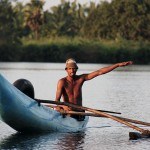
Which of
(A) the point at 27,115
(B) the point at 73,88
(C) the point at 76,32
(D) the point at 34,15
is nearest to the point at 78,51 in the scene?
(D) the point at 34,15

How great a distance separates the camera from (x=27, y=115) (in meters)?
14.8

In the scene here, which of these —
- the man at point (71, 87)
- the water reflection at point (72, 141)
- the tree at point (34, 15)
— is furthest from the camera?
the tree at point (34, 15)

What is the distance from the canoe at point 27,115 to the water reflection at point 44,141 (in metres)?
0.22

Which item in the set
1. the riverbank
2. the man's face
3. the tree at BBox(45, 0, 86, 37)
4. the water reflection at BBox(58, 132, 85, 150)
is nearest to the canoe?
the water reflection at BBox(58, 132, 85, 150)

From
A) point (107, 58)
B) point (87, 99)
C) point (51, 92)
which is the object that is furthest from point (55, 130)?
point (107, 58)

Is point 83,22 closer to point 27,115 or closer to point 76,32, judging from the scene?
point 76,32

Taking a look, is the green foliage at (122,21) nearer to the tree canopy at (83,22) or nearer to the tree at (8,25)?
the tree canopy at (83,22)

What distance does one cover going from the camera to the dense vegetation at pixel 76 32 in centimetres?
7025

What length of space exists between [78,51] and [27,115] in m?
55.8

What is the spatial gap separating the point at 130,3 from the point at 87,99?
189ft

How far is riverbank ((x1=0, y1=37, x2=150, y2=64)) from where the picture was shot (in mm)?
69062

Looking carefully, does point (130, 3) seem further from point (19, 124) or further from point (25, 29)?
point (19, 124)

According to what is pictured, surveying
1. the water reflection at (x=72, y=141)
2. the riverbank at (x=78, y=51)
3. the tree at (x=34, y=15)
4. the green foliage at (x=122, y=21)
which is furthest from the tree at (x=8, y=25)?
the water reflection at (x=72, y=141)

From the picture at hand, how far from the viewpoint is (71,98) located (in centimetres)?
1609
